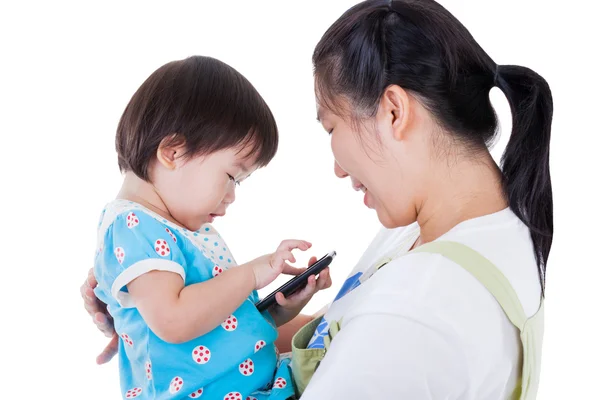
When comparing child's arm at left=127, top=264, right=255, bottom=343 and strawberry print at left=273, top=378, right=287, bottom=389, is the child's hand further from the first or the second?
strawberry print at left=273, top=378, right=287, bottom=389

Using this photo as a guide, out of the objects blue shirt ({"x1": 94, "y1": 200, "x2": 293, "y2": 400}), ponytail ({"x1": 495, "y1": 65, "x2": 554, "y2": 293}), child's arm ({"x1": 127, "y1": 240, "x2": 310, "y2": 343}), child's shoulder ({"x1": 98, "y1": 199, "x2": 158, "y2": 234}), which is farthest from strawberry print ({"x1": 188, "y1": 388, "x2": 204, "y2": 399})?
ponytail ({"x1": 495, "y1": 65, "x2": 554, "y2": 293})

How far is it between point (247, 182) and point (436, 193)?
1.46 metres

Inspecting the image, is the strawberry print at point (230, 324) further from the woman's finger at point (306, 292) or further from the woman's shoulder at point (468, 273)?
the woman's shoulder at point (468, 273)

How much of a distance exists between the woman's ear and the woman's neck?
0.32 feet

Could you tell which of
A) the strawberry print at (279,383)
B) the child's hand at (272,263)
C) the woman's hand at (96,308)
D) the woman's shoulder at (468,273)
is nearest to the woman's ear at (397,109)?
the woman's shoulder at (468,273)

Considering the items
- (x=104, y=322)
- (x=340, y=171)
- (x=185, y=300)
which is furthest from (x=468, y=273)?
(x=104, y=322)

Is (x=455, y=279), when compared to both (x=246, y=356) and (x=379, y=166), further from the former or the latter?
(x=246, y=356)

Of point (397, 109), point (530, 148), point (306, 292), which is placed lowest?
point (306, 292)

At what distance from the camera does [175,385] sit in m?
1.33

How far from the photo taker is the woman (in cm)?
100

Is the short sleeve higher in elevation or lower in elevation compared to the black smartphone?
higher

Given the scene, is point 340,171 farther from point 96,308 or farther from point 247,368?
point 96,308

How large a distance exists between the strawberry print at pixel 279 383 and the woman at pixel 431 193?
0.42ft

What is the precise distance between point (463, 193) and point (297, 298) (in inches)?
19.1
